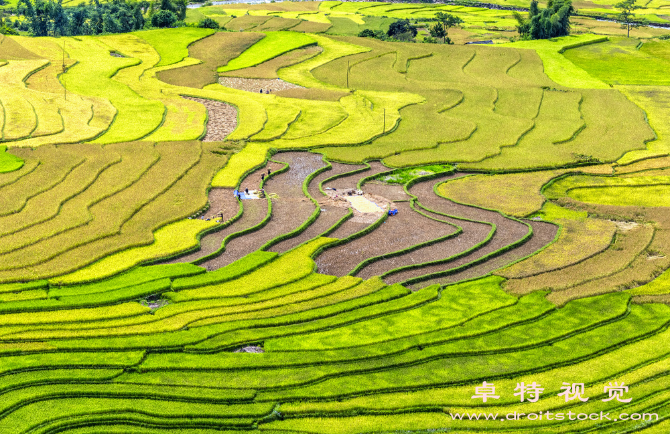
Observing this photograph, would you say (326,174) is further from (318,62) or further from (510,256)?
(318,62)

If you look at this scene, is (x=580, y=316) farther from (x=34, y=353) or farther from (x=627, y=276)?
(x=34, y=353)

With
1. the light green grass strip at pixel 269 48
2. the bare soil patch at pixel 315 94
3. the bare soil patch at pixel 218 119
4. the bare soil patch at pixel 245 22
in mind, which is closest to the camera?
the bare soil patch at pixel 218 119

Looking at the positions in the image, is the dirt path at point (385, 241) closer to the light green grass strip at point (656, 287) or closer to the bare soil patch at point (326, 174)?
the bare soil patch at point (326, 174)

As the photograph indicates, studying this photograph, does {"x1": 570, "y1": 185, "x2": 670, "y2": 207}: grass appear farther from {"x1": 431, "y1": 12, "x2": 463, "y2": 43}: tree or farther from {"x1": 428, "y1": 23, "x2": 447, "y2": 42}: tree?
{"x1": 428, "y1": 23, "x2": 447, "y2": 42}: tree

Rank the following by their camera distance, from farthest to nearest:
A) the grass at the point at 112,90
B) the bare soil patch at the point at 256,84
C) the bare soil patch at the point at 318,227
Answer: the bare soil patch at the point at 256,84, the grass at the point at 112,90, the bare soil patch at the point at 318,227

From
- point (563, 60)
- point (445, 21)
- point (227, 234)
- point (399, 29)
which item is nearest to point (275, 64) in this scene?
point (399, 29)

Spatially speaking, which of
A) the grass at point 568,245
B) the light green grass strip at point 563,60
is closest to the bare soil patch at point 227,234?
the grass at point 568,245

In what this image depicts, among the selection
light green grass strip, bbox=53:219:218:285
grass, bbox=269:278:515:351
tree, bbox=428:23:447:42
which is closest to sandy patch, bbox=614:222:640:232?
grass, bbox=269:278:515:351
